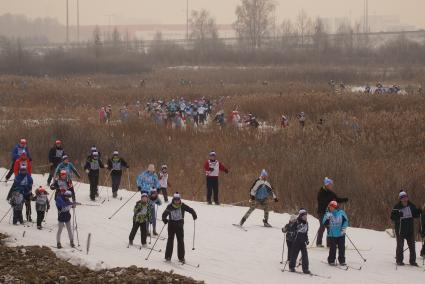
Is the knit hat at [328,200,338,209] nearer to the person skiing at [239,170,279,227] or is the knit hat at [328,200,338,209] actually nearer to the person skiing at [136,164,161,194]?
the person skiing at [239,170,279,227]

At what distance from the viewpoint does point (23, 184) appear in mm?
20391

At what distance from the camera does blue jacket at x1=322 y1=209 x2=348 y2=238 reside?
1666 cm

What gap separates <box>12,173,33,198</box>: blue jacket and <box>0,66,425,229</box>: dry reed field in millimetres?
Result: 7062

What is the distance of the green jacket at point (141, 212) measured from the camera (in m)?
17.6

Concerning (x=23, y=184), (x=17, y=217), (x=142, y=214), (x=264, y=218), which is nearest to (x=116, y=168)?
(x=23, y=184)

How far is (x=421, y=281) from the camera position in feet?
52.1

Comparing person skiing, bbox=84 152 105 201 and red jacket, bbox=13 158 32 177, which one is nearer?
red jacket, bbox=13 158 32 177

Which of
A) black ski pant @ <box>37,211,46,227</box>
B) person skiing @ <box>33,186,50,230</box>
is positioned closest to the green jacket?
person skiing @ <box>33,186,50,230</box>

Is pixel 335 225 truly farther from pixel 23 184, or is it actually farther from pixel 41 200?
pixel 23 184

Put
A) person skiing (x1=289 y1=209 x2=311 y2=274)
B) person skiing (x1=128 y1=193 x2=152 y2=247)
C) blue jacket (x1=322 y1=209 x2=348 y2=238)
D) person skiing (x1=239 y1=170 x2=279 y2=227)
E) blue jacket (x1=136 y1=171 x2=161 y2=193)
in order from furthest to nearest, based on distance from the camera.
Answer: blue jacket (x1=136 y1=171 x2=161 y2=193)
person skiing (x1=239 y1=170 x2=279 y2=227)
person skiing (x1=128 y1=193 x2=152 y2=247)
blue jacket (x1=322 y1=209 x2=348 y2=238)
person skiing (x1=289 y1=209 x2=311 y2=274)

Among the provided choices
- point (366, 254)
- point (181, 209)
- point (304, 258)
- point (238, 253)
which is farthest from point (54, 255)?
point (366, 254)

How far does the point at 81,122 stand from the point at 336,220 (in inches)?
1093

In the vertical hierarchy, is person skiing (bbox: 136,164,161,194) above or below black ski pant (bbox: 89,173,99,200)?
above

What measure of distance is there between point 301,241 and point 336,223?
111 centimetres
